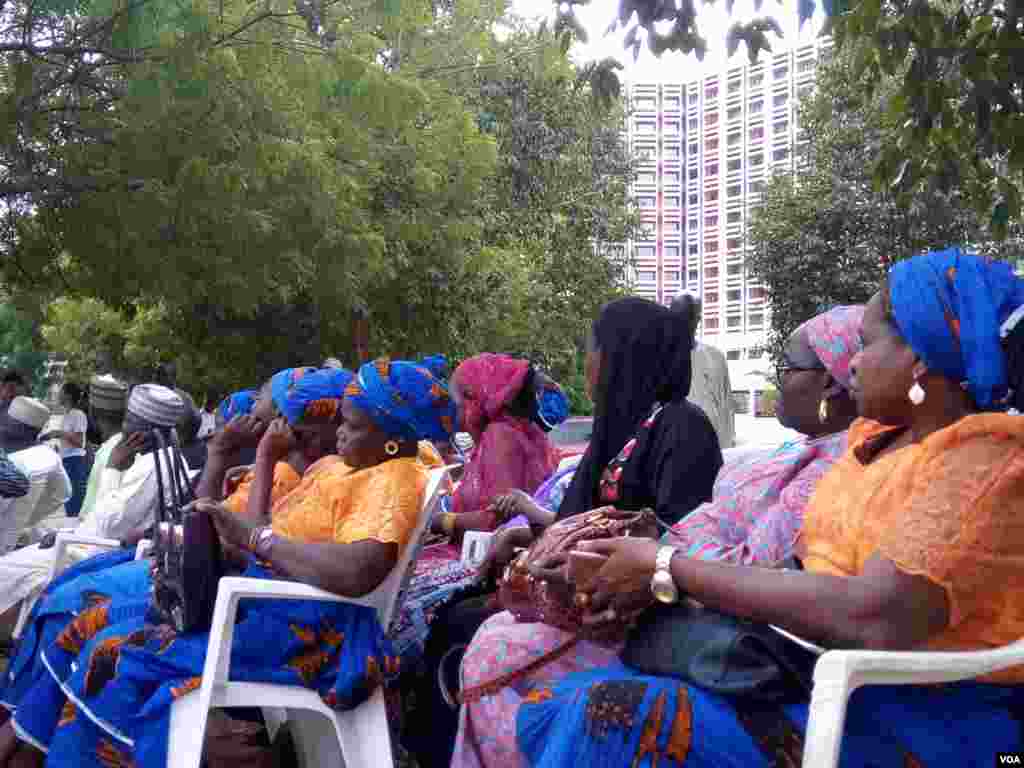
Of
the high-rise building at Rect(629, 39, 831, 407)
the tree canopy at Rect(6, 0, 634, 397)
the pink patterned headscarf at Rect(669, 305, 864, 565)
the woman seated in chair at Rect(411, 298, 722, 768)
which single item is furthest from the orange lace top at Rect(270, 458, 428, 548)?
the high-rise building at Rect(629, 39, 831, 407)

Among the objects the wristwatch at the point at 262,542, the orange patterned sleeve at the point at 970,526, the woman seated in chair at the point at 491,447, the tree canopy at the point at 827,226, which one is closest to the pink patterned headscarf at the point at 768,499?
the orange patterned sleeve at the point at 970,526

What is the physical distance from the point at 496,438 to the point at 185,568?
1711mm

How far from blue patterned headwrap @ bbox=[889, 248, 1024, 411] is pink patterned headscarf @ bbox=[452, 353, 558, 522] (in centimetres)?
251

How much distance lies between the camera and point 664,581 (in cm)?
221

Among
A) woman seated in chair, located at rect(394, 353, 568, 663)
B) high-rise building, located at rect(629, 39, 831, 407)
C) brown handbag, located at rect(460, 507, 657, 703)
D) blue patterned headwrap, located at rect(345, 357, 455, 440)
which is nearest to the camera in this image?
brown handbag, located at rect(460, 507, 657, 703)

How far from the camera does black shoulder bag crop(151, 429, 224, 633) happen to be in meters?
3.24

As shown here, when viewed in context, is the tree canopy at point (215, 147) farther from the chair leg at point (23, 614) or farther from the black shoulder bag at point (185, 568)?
the chair leg at point (23, 614)

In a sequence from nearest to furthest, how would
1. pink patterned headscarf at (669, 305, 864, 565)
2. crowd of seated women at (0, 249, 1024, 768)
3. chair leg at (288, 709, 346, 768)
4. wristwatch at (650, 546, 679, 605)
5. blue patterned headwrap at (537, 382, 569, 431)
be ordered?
crowd of seated women at (0, 249, 1024, 768) < wristwatch at (650, 546, 679, 605) < pink patterned headscarf at (669, 305, 864, 565) < chair leg at (288, 709, 346, 768) < blue patterned headwrap at (537, 382, 569, 431)

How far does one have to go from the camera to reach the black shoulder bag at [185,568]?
10.6 feet

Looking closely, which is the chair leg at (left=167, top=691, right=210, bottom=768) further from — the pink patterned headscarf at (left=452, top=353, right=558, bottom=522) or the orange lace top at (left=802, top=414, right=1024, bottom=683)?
the orange lace top at (left=802, top=414, right=1024, bottom=683)

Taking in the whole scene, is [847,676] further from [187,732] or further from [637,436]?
[187,732]

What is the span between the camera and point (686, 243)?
73.6 metres

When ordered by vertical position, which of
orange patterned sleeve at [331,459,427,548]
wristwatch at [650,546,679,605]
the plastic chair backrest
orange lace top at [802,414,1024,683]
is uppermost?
orange lace top at [802,414,1024,683]

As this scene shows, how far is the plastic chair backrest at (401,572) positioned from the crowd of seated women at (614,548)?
0.06 meters
